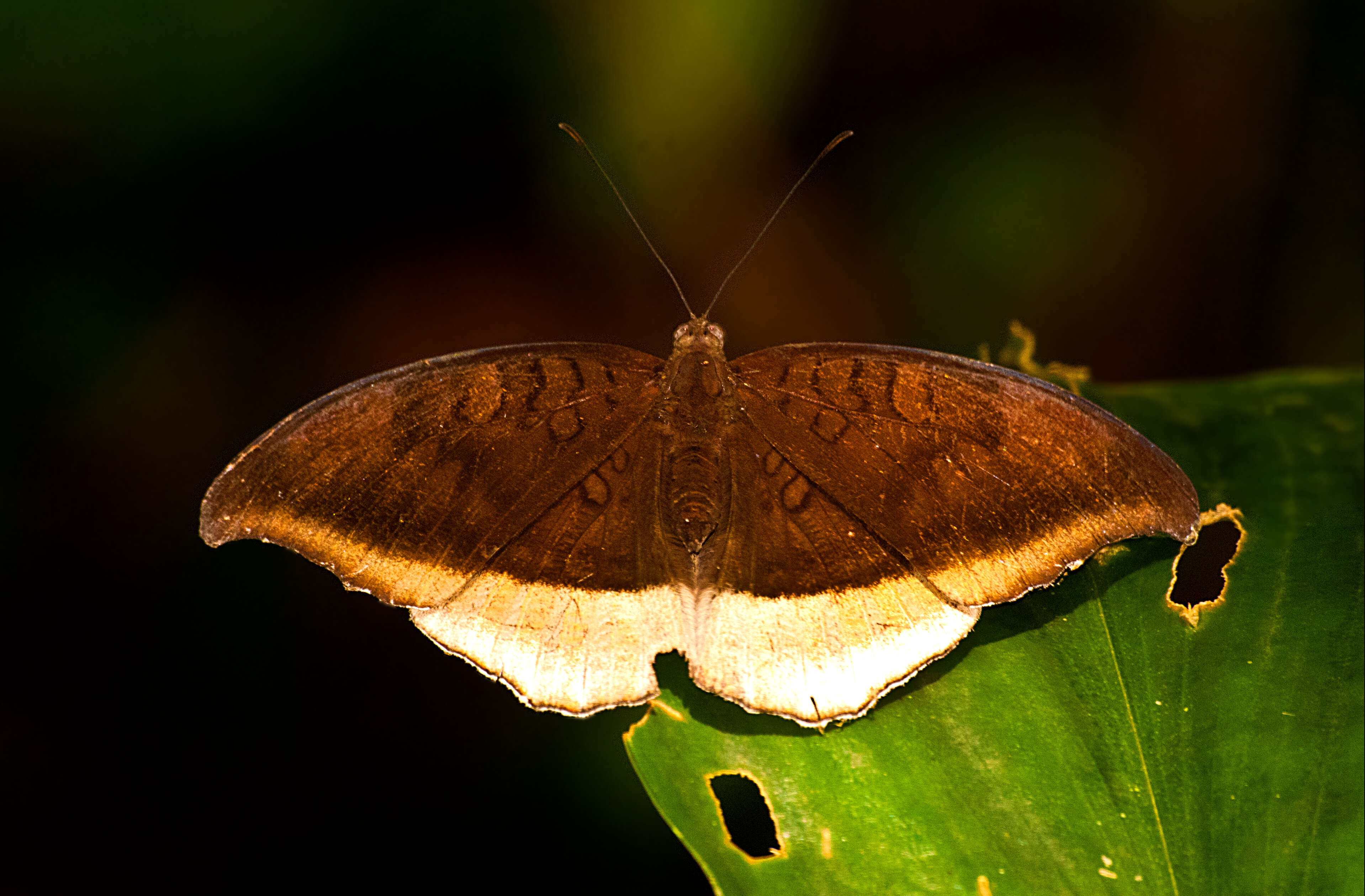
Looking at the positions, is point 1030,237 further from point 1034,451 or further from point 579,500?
point 579,500

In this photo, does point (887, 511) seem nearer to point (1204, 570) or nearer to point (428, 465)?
point (1204, 570)

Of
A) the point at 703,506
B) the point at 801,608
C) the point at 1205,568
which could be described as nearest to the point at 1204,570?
the point at 1205,568

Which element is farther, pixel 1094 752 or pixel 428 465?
pixel 428 465

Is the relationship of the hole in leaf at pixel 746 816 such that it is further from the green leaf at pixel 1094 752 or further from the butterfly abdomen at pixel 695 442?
the butterfly abdomen at pixel 695 442

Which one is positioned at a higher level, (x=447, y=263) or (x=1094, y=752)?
(x=447, y=263)

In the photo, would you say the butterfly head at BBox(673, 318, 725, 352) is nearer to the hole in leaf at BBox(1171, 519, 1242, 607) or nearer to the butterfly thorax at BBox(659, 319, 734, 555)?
the butterfly thorax at BBox(659, 319, 734, 555)

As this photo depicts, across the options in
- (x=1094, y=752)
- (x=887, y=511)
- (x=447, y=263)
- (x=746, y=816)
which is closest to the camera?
(x=1094, y=752)

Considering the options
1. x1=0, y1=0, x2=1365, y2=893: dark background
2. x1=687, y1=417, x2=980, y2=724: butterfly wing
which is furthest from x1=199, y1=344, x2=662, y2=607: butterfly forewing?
x1=0, y1=0, x2=1365, y2=893: dark background

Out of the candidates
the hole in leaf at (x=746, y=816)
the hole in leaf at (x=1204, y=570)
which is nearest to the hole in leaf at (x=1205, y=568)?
the hole in leaf at (x=1204, y=570)
